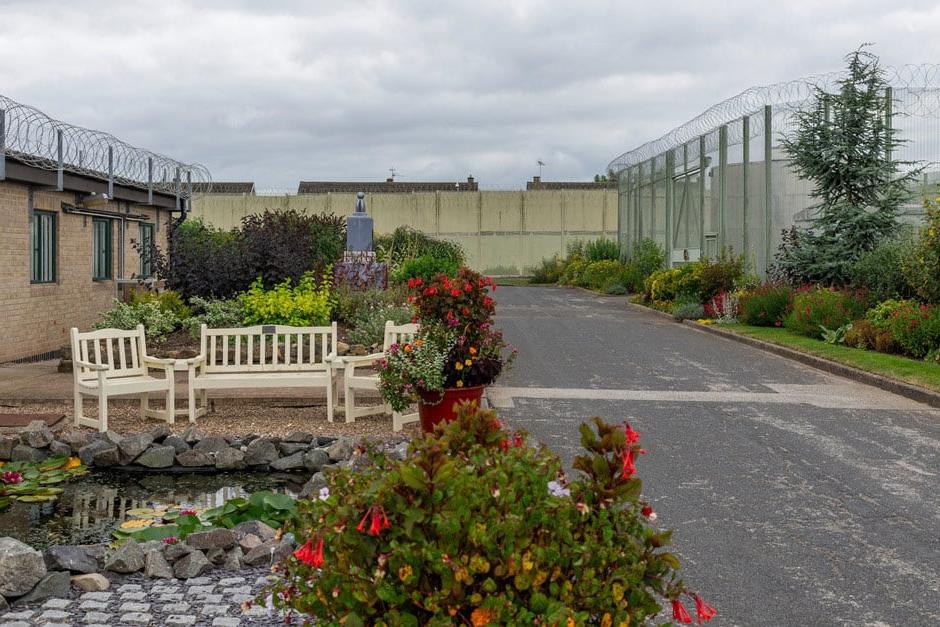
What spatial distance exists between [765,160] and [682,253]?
705cm

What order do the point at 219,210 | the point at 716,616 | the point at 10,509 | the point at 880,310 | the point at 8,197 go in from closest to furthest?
the point at 716,616 → the point at 10,509 → the point at 8,197 → the point at 880,310 → the point at 219,210

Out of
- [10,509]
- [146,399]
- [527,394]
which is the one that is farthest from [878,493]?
[146,399]

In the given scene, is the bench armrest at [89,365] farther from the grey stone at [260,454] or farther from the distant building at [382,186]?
the distant building at [382,186]

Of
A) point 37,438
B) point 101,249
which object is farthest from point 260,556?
point 101,249

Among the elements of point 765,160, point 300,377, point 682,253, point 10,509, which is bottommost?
point 10,509

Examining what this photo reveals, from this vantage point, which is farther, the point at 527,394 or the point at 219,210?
the point at 219,210

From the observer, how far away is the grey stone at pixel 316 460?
775 cm

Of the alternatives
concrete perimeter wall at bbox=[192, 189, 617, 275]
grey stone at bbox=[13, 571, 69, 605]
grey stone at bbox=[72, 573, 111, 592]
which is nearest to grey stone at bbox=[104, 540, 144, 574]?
grey stone at bbox=[72, 573, 111, 592]

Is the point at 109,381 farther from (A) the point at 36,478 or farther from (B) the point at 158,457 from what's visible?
(A) the point at 36,478

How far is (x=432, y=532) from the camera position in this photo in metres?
2.85

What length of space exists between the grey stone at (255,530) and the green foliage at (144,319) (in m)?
9.11

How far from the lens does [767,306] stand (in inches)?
823

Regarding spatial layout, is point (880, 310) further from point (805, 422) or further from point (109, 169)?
point (109, 169)

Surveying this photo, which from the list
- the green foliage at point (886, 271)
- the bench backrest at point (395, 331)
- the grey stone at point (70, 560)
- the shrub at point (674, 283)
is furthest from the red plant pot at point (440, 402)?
the shrub at point (674, 283)
